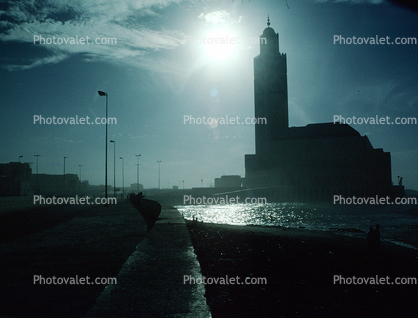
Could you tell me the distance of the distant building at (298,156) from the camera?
105250mm

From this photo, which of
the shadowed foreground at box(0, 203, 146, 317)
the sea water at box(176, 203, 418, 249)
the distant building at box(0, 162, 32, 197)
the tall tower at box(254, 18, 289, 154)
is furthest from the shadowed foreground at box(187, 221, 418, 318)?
the tall tower at box(254, 18, 289, 154)

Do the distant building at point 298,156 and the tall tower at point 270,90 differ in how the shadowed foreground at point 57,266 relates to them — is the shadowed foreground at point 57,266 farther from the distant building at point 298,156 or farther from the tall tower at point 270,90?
the tall tower at point 270,90

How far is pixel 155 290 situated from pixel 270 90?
12836 centimetres

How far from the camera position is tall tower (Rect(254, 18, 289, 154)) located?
125m

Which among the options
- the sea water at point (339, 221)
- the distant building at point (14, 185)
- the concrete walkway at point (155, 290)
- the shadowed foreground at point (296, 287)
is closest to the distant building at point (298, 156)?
the sea water at point (339, 221)

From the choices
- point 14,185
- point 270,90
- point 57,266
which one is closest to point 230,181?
point 270,90

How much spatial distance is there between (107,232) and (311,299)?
927 centimetres

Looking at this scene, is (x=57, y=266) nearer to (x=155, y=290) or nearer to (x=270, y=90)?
(x=155, y=290)

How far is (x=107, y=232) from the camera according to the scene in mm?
11875

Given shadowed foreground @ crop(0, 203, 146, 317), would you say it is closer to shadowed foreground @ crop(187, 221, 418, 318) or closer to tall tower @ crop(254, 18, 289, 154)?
shadowed foreground @ crop(187, 221, 418, 318)

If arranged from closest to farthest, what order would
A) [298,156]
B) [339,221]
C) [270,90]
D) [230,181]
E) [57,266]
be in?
1. [57,266]
2. [339,221]
3. [298,156]
4. [270,90]
5. [230,181]

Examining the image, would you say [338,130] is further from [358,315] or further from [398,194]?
[358,315]

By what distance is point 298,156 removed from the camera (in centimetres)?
12131

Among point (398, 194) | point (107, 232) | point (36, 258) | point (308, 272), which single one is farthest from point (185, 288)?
point (398, 194)
